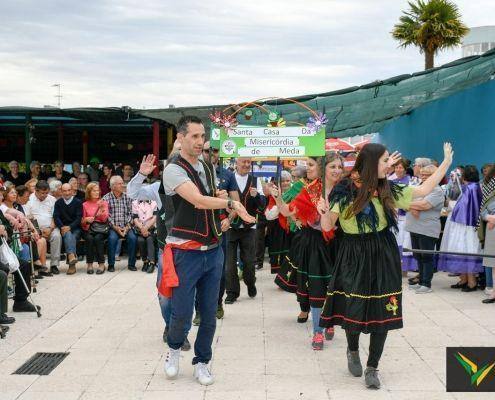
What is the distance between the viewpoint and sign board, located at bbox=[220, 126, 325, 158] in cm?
592

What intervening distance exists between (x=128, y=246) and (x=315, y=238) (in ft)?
17.9

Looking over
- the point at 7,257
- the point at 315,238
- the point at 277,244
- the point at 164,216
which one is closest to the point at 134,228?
the point at 277,244

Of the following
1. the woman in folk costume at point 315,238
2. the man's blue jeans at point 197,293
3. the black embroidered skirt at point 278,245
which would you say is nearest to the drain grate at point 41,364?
the man's blue jeans at point 197,293

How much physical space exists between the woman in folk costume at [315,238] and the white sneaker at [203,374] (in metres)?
1.30

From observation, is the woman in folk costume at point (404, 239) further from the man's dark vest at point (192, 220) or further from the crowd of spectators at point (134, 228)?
the man's dark vest at point (192, 220)

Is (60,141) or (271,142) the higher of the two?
(60,141)

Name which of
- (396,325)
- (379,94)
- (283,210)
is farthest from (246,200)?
(379,94)

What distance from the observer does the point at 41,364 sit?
5.41 metres

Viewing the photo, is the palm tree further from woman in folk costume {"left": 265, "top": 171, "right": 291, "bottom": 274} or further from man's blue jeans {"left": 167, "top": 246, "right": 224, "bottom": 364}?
man's blue jeans {"left": 167, "top": 246, "right": 224, "bottom": 364}

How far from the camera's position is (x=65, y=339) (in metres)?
6.22

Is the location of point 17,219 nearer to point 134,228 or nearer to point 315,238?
point 134,228

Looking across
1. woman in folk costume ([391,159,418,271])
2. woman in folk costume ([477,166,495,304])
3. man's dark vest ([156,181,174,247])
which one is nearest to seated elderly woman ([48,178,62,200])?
woman in folk costume ([391,159,418,271])

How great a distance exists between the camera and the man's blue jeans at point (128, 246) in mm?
10637

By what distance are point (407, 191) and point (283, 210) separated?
3.87 ft
